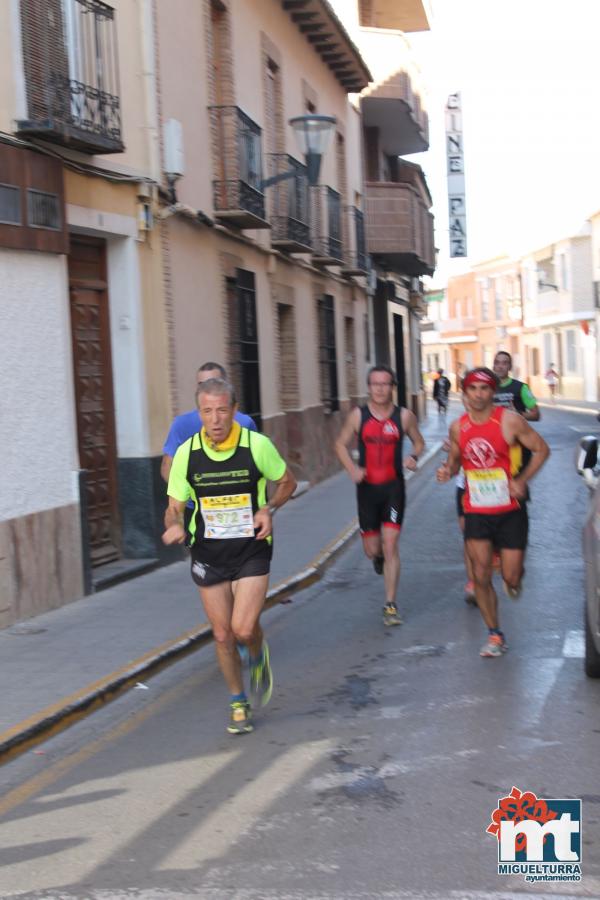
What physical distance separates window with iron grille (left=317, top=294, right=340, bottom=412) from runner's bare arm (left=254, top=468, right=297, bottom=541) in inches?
597

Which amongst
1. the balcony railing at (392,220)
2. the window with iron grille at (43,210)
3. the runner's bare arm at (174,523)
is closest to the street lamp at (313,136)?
the window with iron grille at (43,210)

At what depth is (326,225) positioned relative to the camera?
69.3ft

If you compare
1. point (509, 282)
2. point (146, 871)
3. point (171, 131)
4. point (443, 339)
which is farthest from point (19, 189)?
point (443, 339)

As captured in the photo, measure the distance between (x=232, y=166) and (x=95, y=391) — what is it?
4.30 m

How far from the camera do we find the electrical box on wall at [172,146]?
12203 mm

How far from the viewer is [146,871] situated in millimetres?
4297

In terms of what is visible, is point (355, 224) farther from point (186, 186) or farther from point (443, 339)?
point (443, 339)

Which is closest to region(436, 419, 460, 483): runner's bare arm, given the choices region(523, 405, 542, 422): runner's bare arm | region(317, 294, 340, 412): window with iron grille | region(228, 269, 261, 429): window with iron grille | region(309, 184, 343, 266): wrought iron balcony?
region(523, 405, 542, 422): runner's bare arm

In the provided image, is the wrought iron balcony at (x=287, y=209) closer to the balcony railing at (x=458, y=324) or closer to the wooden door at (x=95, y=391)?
the wooden door at (x=95, y=391)

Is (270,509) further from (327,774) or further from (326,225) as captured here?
(326,225)

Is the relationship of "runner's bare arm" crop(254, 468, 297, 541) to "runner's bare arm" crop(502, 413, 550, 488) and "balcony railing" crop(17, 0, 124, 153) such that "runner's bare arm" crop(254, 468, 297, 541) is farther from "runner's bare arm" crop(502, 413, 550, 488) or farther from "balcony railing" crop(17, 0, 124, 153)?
"balcony railing" crop(17, 0, 124, 153)

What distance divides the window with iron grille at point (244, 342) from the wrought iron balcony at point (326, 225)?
3.57m

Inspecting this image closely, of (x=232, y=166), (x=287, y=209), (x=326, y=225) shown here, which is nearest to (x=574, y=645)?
(x=232, y=166)

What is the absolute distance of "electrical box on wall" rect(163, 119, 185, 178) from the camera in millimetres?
12203
